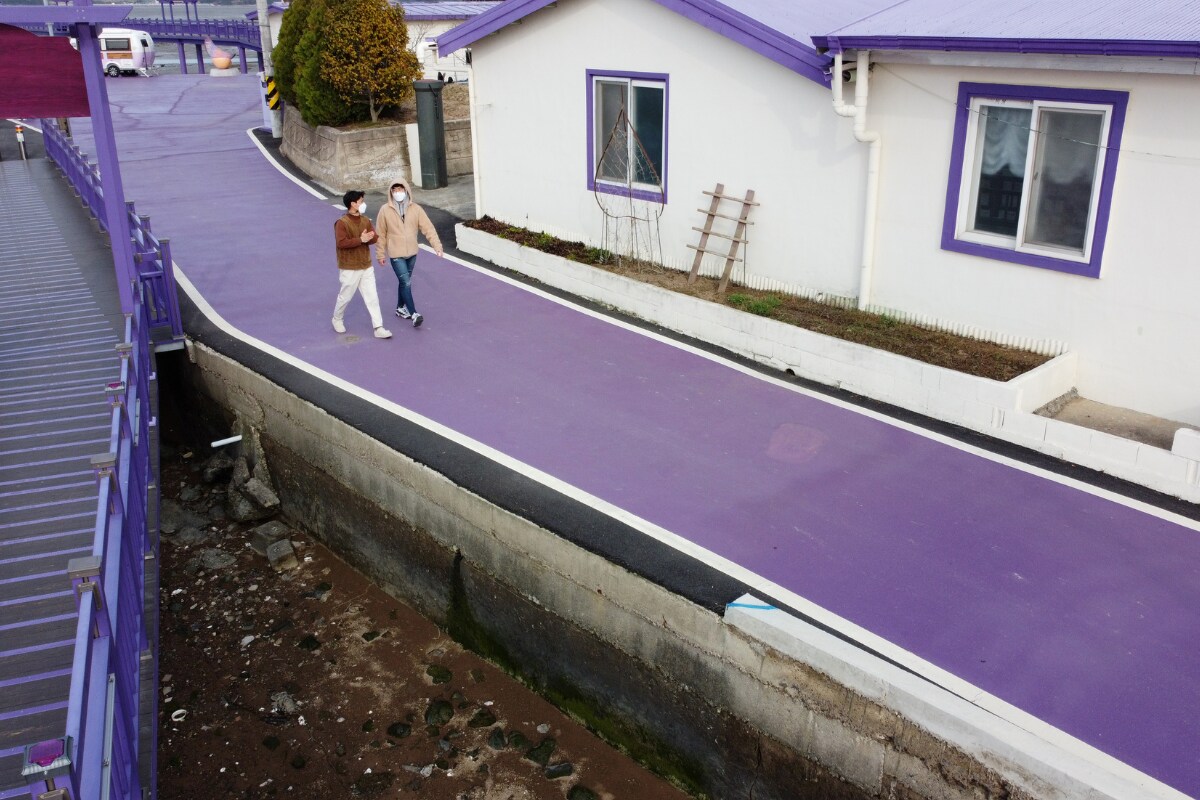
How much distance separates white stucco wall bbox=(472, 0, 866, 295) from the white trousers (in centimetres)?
357

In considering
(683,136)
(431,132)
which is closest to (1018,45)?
(683,136)

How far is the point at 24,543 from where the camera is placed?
7.27 m

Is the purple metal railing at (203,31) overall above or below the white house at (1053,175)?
above

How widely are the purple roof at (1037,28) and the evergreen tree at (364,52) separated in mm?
10684

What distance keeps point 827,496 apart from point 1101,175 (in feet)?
12.3

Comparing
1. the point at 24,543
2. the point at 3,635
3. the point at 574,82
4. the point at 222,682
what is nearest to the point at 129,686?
the point at 3,635

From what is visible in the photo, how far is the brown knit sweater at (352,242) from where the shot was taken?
36.7 ft

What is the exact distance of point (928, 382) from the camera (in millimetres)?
9609

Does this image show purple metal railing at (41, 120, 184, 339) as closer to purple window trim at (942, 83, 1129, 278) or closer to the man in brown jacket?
the man in brown jacket

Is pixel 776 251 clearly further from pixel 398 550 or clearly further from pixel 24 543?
pixel 24 543

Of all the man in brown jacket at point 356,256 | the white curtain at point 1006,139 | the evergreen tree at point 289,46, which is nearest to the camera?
the white curtain at point 1006,139

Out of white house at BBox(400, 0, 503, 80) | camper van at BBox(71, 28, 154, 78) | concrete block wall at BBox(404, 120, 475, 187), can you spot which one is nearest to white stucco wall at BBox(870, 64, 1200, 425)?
concrete block wall at BBox(404, 120, 475, 187)

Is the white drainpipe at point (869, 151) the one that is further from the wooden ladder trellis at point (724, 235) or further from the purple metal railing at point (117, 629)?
the purple metal railing at point (117, 629)

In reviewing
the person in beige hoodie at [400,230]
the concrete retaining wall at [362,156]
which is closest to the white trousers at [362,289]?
the person in beige hoodie at [400,230]
